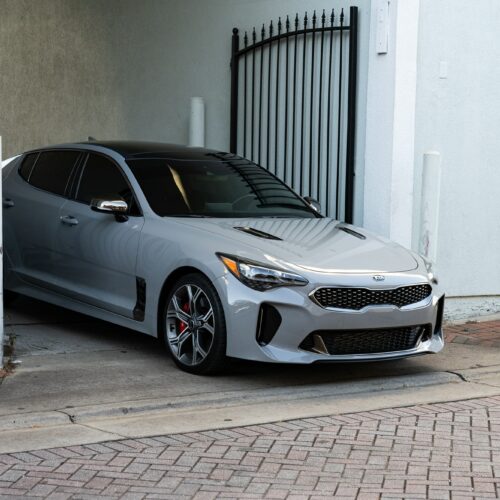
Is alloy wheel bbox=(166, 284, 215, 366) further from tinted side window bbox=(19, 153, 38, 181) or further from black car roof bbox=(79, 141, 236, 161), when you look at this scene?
tinted side window bbox=(19, 153, 38, 181)

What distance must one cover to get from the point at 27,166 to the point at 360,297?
378 centimetres

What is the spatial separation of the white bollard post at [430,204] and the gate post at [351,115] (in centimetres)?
98

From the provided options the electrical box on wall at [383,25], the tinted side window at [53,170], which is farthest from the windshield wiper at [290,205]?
the electrical box on wall at [383,25]

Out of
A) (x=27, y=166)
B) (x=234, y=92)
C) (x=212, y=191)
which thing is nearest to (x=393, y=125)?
(x=212, y=191)

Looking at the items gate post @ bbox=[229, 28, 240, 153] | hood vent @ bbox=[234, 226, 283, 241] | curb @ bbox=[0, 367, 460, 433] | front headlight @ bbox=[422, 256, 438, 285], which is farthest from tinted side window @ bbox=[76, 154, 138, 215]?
gate post @ bbox=[229, 28, 240, 153]

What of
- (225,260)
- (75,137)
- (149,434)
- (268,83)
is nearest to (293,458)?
(149,434)

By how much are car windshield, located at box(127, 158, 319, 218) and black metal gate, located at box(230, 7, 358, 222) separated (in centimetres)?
192

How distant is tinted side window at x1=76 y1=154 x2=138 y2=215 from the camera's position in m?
8.89

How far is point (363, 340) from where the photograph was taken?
7.71m

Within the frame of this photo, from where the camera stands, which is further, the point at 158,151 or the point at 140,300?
the point at 158,151

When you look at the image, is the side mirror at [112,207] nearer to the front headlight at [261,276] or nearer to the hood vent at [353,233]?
the front headlight at [261,276]

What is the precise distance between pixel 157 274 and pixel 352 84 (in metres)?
3.70

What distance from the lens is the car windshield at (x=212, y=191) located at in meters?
8.62

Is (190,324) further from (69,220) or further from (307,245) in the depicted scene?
(69,220)
